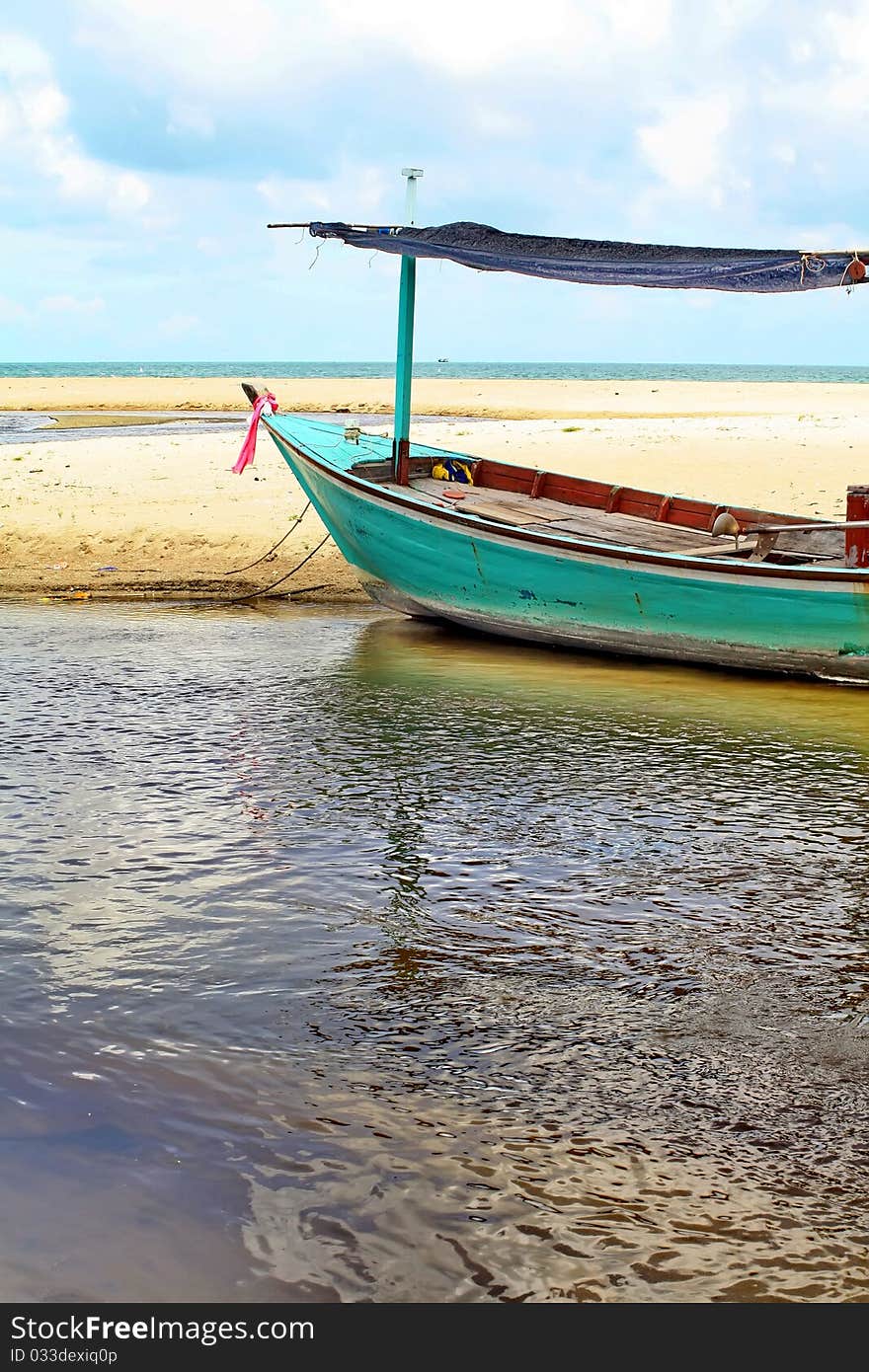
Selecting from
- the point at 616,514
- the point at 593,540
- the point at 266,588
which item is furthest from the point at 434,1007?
the point at 266,588

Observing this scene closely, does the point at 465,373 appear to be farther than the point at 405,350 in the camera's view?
Yes

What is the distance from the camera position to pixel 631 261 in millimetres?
11133

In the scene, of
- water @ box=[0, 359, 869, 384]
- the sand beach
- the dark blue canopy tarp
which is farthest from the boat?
water @ box=[0, 359, 869, 384]

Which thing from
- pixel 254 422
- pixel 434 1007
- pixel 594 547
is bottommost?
pixel 434 1007

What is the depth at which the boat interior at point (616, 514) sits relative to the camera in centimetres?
1214

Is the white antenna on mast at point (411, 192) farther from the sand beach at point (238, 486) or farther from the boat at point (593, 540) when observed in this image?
the sand beach at point (238, 486)

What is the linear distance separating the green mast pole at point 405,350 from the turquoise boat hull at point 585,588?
0.46m

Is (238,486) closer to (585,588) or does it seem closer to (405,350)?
(405,350)

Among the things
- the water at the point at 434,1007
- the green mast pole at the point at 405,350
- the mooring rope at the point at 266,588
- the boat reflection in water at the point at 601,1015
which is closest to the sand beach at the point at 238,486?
the mooring rope at the point at 266,588

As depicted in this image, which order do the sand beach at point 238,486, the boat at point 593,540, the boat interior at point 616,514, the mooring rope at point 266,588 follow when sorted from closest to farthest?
the boat at point 593,540 < the boat interior at point 616,514 < the mooring rope at point 266,588 < the sand beach at point 238,486

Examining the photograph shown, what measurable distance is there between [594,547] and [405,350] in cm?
370

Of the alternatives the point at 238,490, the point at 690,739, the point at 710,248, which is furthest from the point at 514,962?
the point at 238,490

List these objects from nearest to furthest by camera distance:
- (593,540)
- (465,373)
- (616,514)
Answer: (593,540), (616,514), (465,373)

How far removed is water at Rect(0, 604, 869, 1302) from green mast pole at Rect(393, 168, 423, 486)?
500cm
